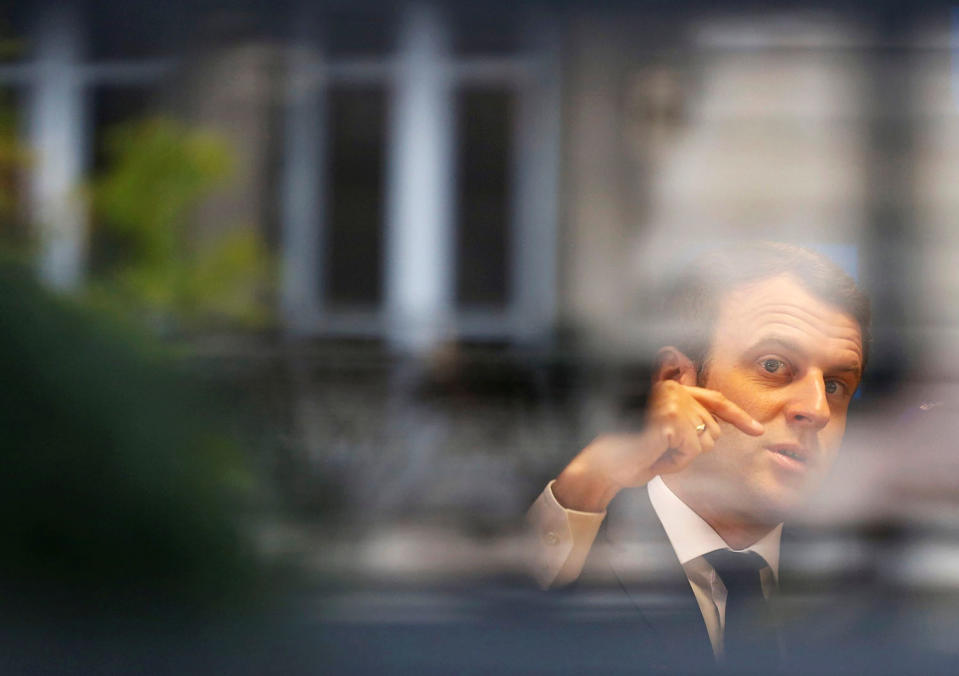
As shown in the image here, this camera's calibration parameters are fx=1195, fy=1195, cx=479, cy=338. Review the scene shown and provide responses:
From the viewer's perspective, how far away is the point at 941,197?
6059 millimetres

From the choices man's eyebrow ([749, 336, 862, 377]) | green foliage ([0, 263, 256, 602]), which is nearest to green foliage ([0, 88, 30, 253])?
green foliage ([0, 263, 256, 602])

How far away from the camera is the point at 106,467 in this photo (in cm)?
207

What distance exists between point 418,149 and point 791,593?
5551mm

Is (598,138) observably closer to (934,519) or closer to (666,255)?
(666,255)

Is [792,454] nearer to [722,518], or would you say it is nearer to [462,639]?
[722,518]

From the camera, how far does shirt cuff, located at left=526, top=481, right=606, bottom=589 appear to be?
93 cm

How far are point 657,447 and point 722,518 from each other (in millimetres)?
100

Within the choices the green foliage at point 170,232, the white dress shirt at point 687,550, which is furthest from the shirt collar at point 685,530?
the green foliage at point 170,232

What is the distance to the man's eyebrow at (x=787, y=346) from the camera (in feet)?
2.95

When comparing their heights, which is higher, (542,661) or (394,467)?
(394,467)

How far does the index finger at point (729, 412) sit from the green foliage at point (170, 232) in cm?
330

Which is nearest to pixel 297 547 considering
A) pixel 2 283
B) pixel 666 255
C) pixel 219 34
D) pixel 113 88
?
pixel 2 283

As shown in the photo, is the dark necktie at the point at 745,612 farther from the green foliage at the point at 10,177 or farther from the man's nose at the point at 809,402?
the green foliage at the point at 10,177

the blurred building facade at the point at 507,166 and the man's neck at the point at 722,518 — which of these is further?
the blurred building facade at the point at 507,166
